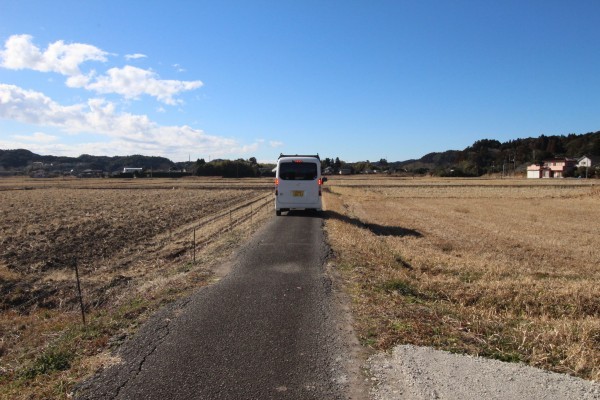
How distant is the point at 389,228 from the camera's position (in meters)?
18.2

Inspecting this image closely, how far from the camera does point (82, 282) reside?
1014 centimetres

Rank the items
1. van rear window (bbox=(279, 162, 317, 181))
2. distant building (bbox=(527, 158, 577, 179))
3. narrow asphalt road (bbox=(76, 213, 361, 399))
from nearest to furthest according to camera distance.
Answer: narrow asphalt road (bbox=(76, 213, 361, 399))
van rear window (bbox=(279, 162, 317, 181))
distant building (bbox=(527, 158, 577, 179))

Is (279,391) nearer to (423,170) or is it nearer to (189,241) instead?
(189,241)

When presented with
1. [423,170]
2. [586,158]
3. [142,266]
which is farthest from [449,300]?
[423,170]

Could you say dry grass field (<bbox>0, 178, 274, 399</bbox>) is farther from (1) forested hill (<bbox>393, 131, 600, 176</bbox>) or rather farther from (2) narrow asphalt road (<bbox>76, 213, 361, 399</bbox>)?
(1) forested hill (<bbox>393, 131, 600, 176</bbox>)

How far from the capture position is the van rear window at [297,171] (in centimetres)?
1842

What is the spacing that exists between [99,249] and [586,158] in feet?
430

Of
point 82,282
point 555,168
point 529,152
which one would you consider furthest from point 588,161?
point 82,282

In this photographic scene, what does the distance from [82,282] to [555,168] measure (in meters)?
123

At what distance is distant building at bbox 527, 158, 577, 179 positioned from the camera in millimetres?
107019

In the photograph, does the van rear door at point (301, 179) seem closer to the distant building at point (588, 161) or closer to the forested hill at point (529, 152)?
the distant building at point (588, 161)

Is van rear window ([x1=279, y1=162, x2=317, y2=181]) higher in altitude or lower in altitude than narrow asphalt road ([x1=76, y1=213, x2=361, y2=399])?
higher

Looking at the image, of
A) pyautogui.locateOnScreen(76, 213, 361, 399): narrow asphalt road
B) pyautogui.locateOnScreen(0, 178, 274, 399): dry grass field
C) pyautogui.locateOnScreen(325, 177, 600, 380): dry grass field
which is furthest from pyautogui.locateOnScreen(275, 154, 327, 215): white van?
pyautogui.locateOnScreen(76, 213, 361, 399): narrow asphalt road

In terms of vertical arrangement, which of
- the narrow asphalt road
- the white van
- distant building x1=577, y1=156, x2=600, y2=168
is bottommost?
the narrow asphalt road
